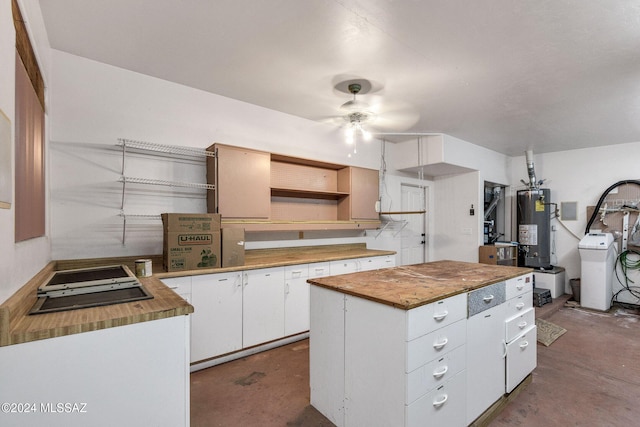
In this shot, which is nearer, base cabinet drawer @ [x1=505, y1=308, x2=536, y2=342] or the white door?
base cabinet drawer @ [x1=505, y1=308, x2=536, y2=342]

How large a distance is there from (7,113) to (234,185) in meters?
1.87

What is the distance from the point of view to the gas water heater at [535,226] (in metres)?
5.24

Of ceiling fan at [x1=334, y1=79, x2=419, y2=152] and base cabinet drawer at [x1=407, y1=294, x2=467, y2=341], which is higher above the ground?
ceiling fan at [x1=334, y1=79, x2=419, y2=152]

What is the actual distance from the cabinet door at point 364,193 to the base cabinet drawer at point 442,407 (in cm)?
257

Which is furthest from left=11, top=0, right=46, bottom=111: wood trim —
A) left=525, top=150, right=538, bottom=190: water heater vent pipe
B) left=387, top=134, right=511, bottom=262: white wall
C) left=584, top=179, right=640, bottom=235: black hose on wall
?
left=584, top=179, right=640, bottom=235: black hose on wall

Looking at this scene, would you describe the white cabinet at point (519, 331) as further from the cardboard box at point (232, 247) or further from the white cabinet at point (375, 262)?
the cardboard box at point (232, 247)

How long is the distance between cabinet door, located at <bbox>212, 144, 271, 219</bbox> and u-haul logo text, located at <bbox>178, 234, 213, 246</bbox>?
0.37m

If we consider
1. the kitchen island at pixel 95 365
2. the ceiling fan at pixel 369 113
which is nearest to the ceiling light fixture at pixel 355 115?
the ceiling fan at pixel 369 113

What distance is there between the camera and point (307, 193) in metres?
3.85

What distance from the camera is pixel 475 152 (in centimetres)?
510

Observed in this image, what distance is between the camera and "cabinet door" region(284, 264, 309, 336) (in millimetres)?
3129

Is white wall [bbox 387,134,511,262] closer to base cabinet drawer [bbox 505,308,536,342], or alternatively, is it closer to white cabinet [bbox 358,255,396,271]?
white cabinet [bbox 358,255,396,271]

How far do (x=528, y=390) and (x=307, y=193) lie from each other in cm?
286

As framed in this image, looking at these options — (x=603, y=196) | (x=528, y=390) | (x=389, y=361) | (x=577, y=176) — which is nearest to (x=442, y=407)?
(x=389, y=361)
